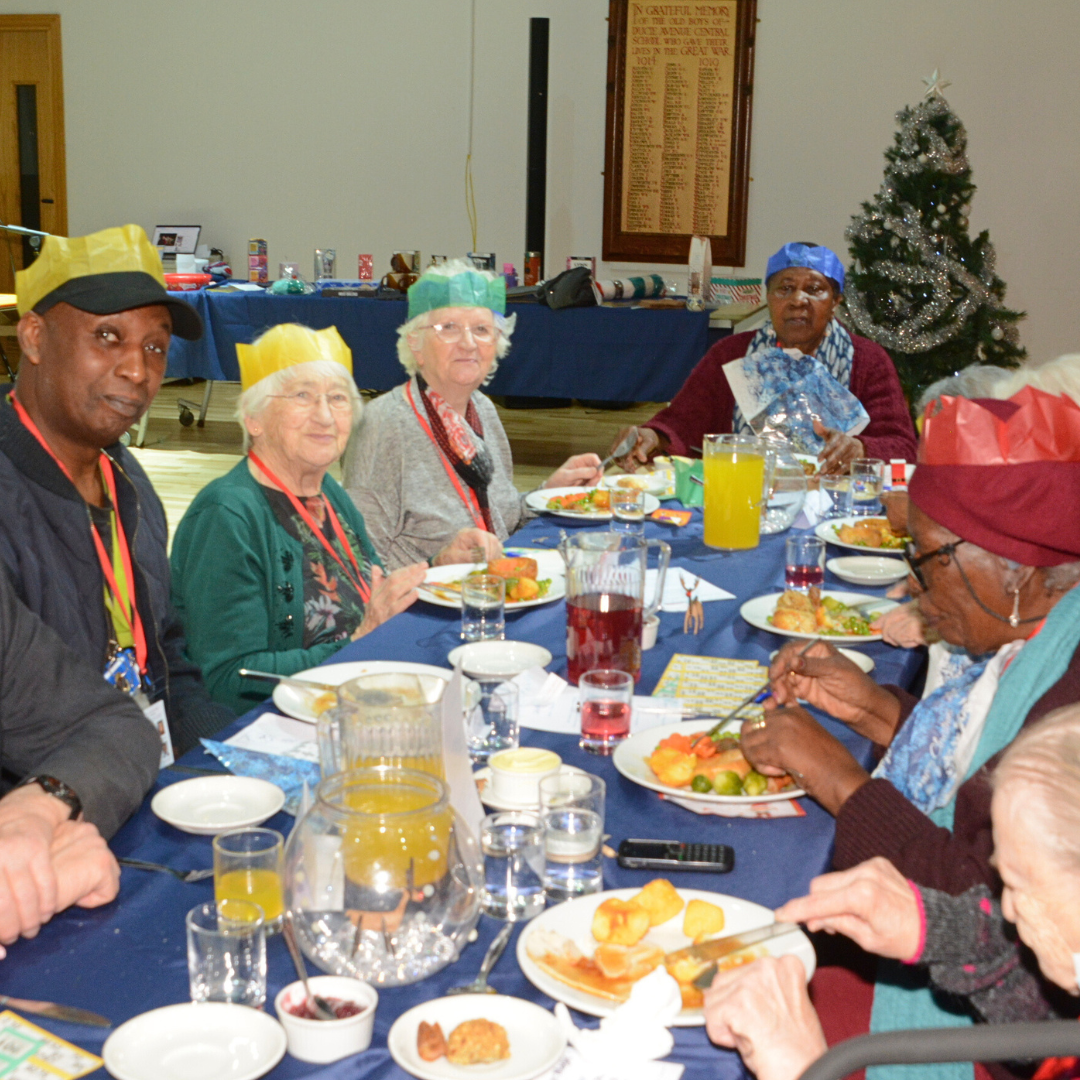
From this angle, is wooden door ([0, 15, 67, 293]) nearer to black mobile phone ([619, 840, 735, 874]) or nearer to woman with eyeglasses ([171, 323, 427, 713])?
woman with eyeglasses ([171, 323, 427, 713])

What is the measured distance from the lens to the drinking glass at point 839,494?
3066 mm

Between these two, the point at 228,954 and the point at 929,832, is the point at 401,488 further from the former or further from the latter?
the point at 228,954

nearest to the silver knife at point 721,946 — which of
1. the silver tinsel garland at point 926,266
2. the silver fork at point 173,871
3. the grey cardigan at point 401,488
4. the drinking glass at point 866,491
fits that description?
the silver fork at point 173,871

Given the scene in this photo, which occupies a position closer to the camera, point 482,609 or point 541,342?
point 482,609

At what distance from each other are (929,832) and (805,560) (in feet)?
3.58

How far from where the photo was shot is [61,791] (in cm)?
129

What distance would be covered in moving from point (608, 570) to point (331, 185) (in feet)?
26.0

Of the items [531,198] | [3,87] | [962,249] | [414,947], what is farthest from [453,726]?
[3,87]

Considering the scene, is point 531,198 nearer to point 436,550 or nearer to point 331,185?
point 331,185

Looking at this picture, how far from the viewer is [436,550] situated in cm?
303

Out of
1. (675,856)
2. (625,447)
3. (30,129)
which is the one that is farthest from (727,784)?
(30,129)

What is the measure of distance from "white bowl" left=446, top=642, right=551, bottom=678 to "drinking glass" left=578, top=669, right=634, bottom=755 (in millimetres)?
248

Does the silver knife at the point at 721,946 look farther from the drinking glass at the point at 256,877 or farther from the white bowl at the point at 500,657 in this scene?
the white bowl at the point at 500,657

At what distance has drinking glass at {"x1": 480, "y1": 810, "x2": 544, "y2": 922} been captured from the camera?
3.82ft
